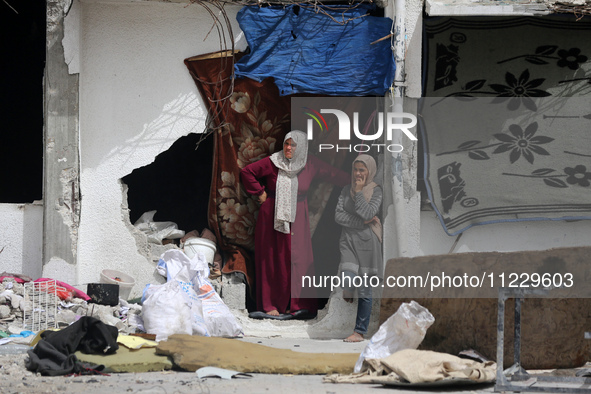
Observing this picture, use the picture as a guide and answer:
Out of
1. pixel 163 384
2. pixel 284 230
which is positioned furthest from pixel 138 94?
pixel 163 384

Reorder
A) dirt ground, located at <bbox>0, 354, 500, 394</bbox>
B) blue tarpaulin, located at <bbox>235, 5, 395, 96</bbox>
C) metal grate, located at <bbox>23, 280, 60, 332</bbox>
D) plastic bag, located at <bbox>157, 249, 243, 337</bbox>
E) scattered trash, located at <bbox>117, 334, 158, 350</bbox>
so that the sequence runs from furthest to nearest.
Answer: blue tarpaulin, located at <bbox>235, 5, 395, 96</bbox>, plastic bag, located at <bbox>157, 249, 243, 337</bbox>, metal grate, located at <bbox>23, 280, 60, 332</bbox>, scattered trash, located at <bbox>117, 334, 158, 350</bbox>, dirt ground, located at <bbox>0, 354, 500, 394</bbox>

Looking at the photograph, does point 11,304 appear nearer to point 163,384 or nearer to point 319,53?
point 163,384

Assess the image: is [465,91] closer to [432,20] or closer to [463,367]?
[432,20]

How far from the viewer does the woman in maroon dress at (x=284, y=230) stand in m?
8.11

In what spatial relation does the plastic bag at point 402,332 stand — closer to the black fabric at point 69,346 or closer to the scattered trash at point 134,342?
the scattered trash at point 134,342

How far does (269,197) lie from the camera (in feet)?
27.0

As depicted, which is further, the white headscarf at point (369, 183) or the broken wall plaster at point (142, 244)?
the broken wall plaster at point (142, 244)

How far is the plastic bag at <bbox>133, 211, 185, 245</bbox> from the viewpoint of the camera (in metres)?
8.28

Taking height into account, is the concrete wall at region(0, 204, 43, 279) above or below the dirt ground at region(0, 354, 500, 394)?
above

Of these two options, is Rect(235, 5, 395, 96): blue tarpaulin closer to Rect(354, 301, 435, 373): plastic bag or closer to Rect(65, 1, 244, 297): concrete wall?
Rect(65, 1, 244, 297): concrete wall

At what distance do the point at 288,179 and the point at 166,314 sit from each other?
202cm

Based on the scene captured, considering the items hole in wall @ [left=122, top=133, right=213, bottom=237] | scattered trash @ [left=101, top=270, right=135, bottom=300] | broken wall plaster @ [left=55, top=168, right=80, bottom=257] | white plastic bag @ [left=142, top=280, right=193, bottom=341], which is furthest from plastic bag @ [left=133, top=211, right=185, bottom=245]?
white plastic bag @ [left=142, top=280, right=193, bottom=341]

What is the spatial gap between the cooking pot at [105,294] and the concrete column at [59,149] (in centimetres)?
69

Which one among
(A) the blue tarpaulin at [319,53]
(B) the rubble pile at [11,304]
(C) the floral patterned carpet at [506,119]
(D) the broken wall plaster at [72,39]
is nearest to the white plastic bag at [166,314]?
(B) the rubble pile at [11,304]
